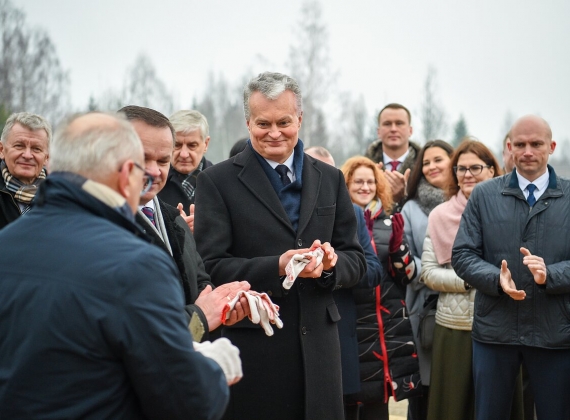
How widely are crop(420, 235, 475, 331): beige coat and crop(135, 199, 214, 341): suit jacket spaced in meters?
2.63

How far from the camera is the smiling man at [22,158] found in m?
4.72

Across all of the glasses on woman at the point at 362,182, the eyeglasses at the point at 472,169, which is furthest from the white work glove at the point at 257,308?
the eyeglasses at the point at 472,169

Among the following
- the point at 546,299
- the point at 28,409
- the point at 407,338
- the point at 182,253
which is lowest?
the point at 407,338

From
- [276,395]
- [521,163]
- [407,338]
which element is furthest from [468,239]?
[276,395]

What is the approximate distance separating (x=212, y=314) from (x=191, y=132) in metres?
2.81

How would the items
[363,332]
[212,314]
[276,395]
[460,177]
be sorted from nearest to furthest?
1. [212,314]
2. [276,395]
3. [363,332]
4. [460,177]

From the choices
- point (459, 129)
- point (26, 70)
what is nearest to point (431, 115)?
point (459, 129)

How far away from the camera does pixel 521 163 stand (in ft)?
16.9

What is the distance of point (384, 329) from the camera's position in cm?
559

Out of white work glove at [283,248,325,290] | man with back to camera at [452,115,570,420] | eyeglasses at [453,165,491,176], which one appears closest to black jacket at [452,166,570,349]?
man with back to camera at [452,115,570,420]

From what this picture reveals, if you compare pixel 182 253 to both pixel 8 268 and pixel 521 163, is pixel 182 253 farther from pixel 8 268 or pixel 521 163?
pixel 521 163

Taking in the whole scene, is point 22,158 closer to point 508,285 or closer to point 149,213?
point 149,213

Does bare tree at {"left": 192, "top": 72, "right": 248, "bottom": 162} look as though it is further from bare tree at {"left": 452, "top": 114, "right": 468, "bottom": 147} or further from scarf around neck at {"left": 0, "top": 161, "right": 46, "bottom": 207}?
scarf around neck at {"left": 0, "top": 161, "right": 46, "bottom": 207}

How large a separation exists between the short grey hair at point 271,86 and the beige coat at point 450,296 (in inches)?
89.9
